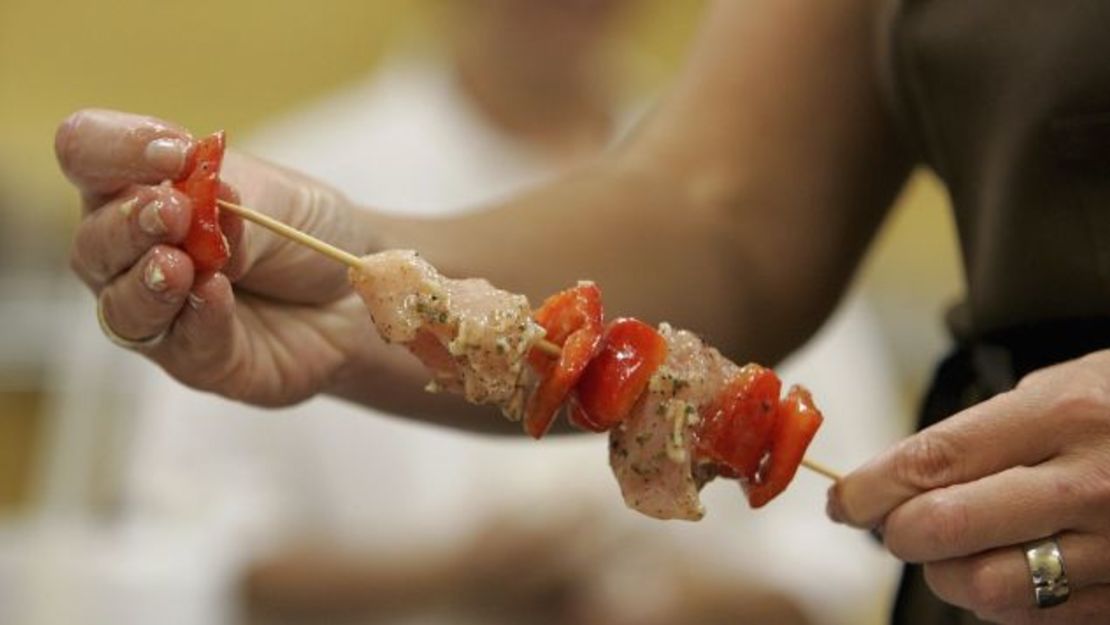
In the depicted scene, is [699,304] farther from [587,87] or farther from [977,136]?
[587,87]

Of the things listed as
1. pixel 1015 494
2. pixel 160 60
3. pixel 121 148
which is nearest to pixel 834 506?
pixel 1015 494

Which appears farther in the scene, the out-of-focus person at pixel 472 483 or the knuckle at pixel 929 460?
the out-of-focus person at pixel 472 483

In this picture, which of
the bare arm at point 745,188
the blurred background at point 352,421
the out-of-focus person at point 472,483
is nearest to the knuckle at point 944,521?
the bare arm at point 745,188

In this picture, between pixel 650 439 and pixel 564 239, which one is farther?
pixel 564 239

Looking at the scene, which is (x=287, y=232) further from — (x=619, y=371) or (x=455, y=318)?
(x=619, y=371)

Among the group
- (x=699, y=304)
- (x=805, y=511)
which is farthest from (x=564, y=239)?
(x=805, y=511)

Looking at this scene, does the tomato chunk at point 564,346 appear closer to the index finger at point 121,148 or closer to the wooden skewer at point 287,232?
the wooden skewer at point 287,232

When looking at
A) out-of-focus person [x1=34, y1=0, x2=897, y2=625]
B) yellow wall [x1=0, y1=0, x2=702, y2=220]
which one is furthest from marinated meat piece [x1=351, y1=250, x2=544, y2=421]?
yellow wall [x1=0, y1=0, x2=702, y2=220]
